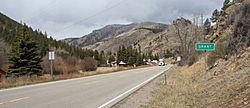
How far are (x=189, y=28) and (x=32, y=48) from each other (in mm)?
31443

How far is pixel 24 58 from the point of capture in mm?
44062

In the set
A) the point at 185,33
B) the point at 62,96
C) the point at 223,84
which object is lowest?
the point at 62,96

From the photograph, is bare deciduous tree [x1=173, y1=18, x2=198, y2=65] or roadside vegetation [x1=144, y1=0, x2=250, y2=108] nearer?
roadside vegetation [x1=144, y1=0, x2=250, y2=108]

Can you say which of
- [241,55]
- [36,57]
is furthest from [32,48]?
[241,55]

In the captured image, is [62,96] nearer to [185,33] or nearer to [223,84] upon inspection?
[223,84]

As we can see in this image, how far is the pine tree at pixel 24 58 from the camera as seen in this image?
143 ft

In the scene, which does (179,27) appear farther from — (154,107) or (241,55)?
(154,107)

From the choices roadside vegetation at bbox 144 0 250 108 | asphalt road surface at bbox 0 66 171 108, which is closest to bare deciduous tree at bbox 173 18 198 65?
roadside vegetation at bbox 144 0 250 108

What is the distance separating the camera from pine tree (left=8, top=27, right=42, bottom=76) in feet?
143

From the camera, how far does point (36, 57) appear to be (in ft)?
147

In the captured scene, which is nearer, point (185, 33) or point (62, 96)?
point (62, 96)

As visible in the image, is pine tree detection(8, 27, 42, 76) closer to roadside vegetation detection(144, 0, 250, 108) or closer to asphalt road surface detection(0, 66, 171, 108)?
asphalt road surface detection(0, 66, 171, 108)

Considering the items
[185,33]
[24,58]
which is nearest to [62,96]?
[24,58]

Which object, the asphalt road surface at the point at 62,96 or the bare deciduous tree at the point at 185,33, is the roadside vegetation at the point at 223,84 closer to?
the asphalt road surface at the point at 62,96
